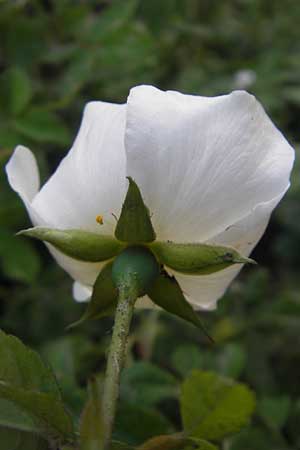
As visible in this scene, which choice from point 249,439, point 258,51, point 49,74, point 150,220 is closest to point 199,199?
point 150,220

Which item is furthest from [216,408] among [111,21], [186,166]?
[111,21]

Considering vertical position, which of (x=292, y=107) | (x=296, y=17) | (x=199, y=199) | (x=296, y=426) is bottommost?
(x=296, y=426)

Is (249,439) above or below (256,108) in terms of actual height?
below

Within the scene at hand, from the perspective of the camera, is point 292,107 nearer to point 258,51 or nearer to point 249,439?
point 258,51

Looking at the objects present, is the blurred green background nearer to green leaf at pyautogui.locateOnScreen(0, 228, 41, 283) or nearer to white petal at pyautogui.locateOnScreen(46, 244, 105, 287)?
green leaf at pyautogui.locateOnScreen(0, 228, 41, 283)

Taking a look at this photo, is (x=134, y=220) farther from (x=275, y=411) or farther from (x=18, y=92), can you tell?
(x=18, y=92)
